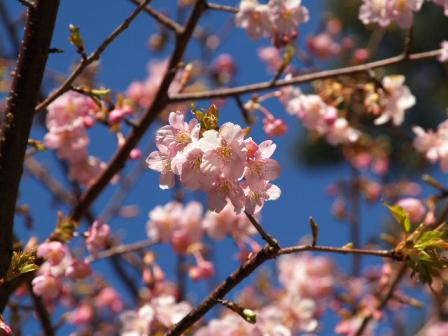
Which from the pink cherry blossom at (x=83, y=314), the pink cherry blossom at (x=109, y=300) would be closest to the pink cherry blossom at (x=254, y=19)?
the pink cherry blossom at (x=83, y=314)

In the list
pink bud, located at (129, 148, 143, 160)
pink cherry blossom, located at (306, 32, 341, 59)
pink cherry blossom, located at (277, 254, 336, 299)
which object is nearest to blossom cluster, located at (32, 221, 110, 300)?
pink bud, located at (129, 148, 143, 160)

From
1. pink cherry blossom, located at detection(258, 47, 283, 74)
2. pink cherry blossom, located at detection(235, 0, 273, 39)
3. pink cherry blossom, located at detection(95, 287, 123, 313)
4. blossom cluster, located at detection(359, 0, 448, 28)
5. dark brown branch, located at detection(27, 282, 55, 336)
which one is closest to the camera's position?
dark brown branch, located at detection(27, 282, 55, 336)

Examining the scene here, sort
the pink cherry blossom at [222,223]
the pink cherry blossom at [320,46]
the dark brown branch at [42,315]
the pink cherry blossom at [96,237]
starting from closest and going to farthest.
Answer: the dark brown branch at [42,315] < the pink cherry blossom at [96,237] < the pink cherry blossom at [222,223] < the pink cherry blossom at [320,46]

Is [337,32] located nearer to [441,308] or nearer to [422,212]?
[441,308]

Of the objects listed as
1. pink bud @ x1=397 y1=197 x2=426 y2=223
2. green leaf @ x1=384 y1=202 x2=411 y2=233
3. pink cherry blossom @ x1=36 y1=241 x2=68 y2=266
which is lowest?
green leaf @ x1=384 y1=202 x2=411 y2=233

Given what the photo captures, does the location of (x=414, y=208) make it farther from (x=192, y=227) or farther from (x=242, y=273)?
(x=242, y=273)

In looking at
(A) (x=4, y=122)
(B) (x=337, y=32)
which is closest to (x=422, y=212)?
(A) (x=4, y=122)

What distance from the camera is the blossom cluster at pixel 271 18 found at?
Answer: 100 inches

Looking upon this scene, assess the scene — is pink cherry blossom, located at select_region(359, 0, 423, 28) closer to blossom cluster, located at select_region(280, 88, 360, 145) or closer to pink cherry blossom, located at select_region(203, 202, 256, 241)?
blossom cluster, located at select_region(280, 88, 360, 145)

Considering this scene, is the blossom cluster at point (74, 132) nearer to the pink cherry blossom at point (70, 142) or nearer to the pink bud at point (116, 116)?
the pink cherry blossom at point (70, 142)

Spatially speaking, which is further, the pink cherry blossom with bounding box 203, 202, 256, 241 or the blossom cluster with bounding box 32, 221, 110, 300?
the pink cherry blossom with bounding box 203, 202, 256, 241

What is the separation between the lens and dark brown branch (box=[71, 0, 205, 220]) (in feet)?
7.62

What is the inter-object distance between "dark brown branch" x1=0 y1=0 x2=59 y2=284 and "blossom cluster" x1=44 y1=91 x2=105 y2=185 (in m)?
0.86

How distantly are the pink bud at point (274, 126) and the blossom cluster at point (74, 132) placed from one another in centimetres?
63
